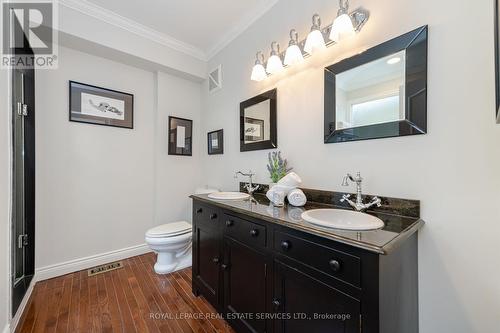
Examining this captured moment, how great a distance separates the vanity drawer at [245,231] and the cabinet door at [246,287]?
0.05 m

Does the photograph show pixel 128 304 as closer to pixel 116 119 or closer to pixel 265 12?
pixel 116 119

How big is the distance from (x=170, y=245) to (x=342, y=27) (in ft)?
7.39

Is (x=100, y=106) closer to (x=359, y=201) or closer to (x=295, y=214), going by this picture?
(x=295, y=214)

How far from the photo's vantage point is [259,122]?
199 cm

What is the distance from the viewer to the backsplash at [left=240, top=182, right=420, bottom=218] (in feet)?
3.57

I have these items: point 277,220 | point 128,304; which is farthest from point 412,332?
point 128,304

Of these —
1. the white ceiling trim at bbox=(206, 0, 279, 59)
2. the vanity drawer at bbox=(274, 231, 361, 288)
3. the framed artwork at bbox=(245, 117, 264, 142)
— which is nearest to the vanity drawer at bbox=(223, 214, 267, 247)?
the vanity drawer at bbox=(274, 231, 361, 288)

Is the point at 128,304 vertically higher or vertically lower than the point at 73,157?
lower

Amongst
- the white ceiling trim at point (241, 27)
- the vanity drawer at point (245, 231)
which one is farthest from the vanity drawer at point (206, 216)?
the white ceiling trim at point (241, 27)

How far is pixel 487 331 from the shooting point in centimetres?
90

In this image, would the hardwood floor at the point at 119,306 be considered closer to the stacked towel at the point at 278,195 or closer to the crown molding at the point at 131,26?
the stacked towel at the point at 278,195

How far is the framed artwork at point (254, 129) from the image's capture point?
1970 millimetres

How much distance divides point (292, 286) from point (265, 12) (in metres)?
2.20

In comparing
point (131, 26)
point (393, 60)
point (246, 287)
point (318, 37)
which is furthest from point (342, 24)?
point (131, 26)
